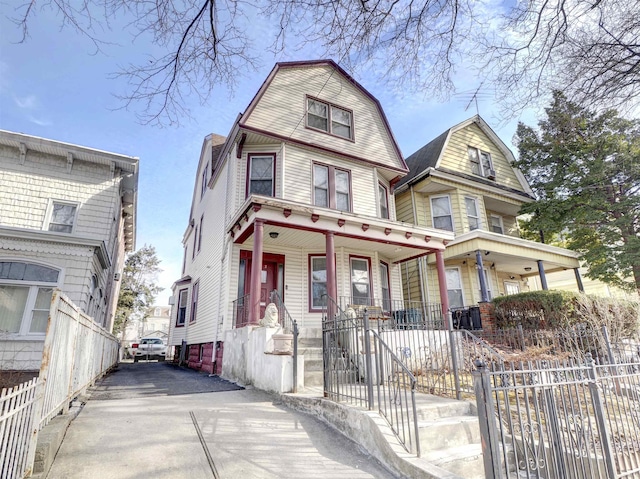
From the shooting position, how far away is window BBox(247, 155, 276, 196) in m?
11.4

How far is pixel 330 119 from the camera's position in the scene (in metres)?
13.0

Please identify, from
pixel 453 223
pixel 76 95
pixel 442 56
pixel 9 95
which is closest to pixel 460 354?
pixel 442 56

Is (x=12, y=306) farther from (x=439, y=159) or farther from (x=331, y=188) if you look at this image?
(x=439, y=159)

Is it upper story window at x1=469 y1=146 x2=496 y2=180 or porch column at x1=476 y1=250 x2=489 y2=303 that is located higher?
upper story window at x1=469 y1=146 x2=496 y2=180

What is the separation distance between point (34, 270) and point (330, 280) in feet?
27.8

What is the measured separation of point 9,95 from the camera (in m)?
4.78

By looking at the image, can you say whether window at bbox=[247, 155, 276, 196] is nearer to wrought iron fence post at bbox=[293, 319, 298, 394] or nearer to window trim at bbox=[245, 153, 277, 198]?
window trim at bbox=[245, 153, 277, 198]

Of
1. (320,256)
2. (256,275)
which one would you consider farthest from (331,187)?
(256,275)

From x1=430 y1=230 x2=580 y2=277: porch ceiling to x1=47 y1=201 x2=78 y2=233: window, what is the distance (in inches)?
530

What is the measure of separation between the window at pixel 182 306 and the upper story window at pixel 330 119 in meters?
9.36

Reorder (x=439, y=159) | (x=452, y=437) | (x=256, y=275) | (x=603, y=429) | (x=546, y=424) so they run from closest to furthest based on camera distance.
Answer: (x=546, y=424)
(x=603, y=429)
(x=452, y=437)
(x=256, y=275)
(x=439, y=159)

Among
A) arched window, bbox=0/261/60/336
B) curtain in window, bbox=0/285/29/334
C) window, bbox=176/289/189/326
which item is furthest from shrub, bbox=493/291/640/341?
curtain in window, bbox=0/285/29/334

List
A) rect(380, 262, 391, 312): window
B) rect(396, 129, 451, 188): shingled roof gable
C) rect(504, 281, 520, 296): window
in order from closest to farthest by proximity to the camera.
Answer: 1. rect(380, 262, 391, 312): window
2. rect(396, 129, 451, 188): shingled roof gable
3. rect(504, 281, 520, 296): window

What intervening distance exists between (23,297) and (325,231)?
864 centimetres
